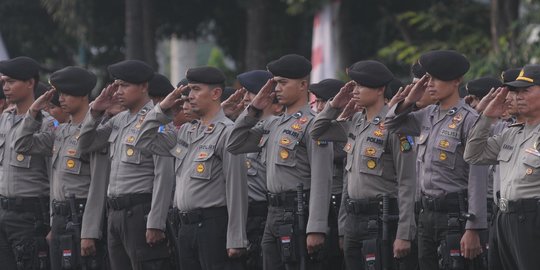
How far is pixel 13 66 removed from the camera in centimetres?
Answer: 1092

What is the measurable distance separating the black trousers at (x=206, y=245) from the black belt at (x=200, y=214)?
14mm

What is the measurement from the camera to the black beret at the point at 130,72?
9953mm

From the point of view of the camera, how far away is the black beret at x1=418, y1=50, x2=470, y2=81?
8914mm

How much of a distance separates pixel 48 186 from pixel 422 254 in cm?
345

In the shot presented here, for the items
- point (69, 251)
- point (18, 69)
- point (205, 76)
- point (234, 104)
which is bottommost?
point (69, 251)

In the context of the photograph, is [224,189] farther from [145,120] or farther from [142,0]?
[142,0]

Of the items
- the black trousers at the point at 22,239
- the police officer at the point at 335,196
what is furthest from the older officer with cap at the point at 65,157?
the police officer at the point at 335,196

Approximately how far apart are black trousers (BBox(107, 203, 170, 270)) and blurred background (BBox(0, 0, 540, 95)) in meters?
9.33

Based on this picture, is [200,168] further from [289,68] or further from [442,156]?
[442,156]

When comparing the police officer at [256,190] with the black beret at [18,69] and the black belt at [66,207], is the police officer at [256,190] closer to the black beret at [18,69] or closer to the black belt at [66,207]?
the black belt at [66,207]

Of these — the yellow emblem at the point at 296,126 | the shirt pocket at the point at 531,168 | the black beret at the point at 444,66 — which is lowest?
the shirt pocket at the point at 531,168

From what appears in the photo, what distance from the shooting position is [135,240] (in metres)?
9.73

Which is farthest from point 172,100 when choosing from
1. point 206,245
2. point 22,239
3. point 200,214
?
point 22,239

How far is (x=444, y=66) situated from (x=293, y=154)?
4.23 feet
